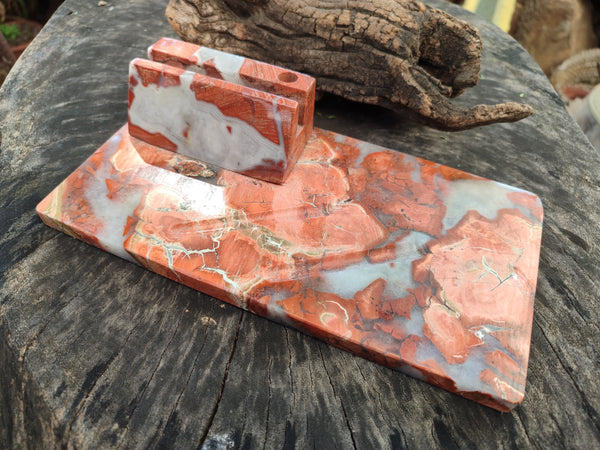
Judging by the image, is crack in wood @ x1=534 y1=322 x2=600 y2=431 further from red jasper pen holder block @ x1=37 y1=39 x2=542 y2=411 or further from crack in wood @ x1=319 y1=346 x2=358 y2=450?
crack in wood @ x1=319 y1=346 x2=358 y2=450

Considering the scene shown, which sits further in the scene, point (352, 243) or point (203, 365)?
point (352, 243)

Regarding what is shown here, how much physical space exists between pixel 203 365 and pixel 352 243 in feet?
1.59

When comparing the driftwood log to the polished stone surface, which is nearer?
the polished stone surface

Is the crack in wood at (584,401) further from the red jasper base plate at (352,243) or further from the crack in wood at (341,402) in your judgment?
the crack in wood at (341,402)

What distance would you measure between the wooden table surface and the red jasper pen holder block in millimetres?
56

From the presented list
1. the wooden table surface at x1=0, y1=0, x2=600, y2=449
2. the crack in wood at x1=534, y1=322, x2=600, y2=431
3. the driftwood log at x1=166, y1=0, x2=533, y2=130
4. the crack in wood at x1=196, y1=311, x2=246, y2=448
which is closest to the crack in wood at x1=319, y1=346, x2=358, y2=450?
the wooden table surface at x1=0, y1=0, x2=600, y2=449

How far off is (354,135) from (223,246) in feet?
2.43

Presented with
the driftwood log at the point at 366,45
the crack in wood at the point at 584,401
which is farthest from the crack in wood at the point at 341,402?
the driftwood log at the point at 366,45

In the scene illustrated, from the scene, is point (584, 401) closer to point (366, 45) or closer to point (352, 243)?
point (352, 243)

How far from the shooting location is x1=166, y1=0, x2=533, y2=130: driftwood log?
1.38 meters

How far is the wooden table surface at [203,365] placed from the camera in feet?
2.83

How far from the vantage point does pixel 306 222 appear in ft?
3.80

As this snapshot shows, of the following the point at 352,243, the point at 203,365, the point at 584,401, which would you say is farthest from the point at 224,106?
the point at 584,401

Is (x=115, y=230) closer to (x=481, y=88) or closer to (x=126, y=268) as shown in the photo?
(x=126, y=268)
